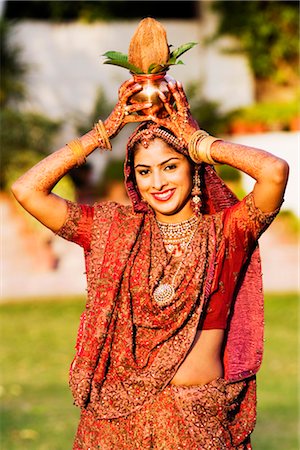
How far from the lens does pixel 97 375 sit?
364cm

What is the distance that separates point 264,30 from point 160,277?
14747 mm

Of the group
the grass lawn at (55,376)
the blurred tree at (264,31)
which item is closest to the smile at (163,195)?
the grass lawn at (55,376)

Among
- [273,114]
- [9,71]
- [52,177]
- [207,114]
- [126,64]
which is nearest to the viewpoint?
[126,64]

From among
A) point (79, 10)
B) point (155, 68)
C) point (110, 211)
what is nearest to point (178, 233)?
point (110, 211)

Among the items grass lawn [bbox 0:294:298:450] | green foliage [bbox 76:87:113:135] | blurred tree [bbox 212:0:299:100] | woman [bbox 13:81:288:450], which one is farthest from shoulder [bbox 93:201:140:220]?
blurred tree [bbox 212:0:299:100]

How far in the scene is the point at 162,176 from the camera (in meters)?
3.64

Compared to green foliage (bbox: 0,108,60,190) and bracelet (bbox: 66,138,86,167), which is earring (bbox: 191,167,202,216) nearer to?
bracelet (bbox: 66,138,86,167)

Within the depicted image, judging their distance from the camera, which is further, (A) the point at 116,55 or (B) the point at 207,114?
(B) the point at 207,114

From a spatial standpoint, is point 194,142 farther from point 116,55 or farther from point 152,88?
point 116,55

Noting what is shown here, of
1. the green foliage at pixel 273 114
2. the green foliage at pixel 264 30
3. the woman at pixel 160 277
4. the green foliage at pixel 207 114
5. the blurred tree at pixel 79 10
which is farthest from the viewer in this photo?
the green foliage at pixel 264 30

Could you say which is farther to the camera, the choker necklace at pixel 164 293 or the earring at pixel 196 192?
the earring at pixel 196 192

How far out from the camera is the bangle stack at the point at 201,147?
3.54m

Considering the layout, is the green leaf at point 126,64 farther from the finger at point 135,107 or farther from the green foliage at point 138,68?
the finger at point 135,107

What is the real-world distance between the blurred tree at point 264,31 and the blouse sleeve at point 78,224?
46.7ft
